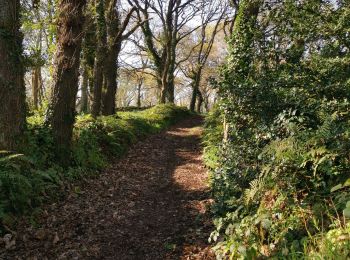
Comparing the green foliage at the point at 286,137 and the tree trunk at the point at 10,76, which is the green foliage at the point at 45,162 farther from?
the green foliage at the point at 286,137

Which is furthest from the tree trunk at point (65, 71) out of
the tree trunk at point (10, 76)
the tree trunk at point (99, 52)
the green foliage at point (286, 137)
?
the tree trunk at point (99, 52)

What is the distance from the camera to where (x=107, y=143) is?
35.4 ft

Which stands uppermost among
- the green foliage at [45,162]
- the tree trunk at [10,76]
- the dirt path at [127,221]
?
A: the tree trunk at [10,76]

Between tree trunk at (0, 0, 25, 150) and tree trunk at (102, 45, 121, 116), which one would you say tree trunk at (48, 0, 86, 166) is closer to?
tree trunk at (0, 0, 25, 150)

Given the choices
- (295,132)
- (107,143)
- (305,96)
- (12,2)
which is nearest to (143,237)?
(295,132)

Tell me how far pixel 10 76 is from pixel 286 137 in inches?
201

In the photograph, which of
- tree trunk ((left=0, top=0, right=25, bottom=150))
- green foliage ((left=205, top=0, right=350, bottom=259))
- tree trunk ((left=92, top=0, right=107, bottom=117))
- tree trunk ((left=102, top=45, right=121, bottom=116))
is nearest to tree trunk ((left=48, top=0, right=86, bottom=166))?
tree trunk ((left=0, top=0, right=25, bottom=150))

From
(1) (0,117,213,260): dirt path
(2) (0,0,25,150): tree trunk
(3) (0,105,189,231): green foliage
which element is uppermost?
(2) (0,0,25,150): tree trunk

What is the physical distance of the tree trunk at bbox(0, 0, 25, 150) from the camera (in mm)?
6289

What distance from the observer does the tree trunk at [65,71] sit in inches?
318

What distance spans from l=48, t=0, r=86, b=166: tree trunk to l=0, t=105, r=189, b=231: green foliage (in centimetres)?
29

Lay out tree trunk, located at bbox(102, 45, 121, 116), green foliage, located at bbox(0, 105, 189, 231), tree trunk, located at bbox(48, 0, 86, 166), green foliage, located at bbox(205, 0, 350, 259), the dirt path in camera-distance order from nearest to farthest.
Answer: green foliage, located at bbox(205, 0, 350, 259), the dirt path, green foliage, located at bbox(0, 105, 189, 231), tree trunk, located at bbox(48, 0, 86, 166), tree trunk, located at bbox(102, 45, 121, 116)

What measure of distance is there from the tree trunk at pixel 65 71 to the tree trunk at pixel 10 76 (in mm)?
1616

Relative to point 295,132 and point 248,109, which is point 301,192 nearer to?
point 295,132
